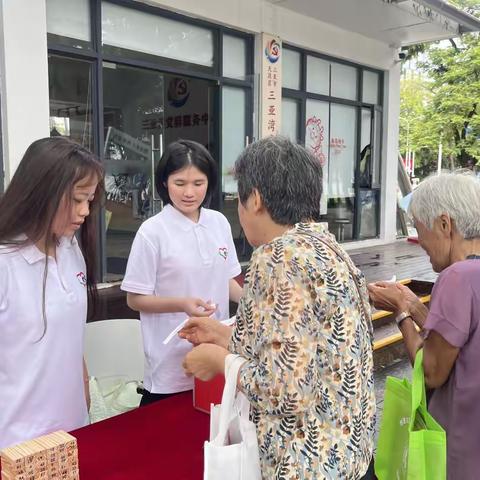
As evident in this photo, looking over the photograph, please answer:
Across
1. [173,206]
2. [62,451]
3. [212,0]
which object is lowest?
[62,451]

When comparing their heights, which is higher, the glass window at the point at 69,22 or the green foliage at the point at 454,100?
the green foliage at the point at 454,100

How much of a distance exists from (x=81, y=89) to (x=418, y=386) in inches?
214

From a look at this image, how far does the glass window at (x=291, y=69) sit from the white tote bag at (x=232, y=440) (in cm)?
768

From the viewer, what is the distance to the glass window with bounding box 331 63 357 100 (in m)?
9.18

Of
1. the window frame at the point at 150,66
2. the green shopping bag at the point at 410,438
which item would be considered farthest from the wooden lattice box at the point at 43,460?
the window frame at the point at 150,66

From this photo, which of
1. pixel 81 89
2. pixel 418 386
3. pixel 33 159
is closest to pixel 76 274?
pixel 33 159

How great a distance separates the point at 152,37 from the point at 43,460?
5.95m

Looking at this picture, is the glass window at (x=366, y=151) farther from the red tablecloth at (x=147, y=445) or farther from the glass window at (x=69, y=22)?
the red tablecloth at (x=147, y=445)

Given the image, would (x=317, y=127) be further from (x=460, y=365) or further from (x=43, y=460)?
(x=43, y=460)

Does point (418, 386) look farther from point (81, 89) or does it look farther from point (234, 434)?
point (81, 89)

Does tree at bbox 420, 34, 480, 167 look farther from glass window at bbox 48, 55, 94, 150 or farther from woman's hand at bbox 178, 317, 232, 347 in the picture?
woman's hand at bbox 178, 317, 232, 347

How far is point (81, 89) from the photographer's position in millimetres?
5848

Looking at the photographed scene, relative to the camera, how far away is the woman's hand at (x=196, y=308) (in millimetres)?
1805

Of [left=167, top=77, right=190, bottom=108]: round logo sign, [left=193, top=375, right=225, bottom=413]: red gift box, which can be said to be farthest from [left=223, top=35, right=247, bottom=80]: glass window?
[left=193, top=375, right=225, bottom=413]: red gift box
